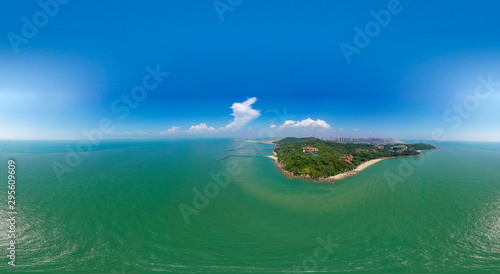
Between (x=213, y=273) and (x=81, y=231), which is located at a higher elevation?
(x=81, y=231)

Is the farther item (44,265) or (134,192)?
(134,192)

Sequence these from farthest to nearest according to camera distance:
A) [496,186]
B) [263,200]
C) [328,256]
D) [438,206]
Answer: [496,186] < [263,200] < [438,206] < [328,256]

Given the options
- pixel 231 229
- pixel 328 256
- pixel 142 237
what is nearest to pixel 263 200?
pixel 231 229

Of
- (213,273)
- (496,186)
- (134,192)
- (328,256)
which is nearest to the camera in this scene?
(213,273)

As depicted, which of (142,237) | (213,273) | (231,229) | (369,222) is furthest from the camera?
(369,222)

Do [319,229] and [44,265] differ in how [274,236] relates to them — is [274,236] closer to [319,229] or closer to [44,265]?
[319,229]

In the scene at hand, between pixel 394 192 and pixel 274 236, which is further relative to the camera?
pixel 394 192

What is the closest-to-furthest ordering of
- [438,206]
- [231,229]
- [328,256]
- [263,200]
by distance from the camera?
[328,256]
[231,229]
[438,206]
[263,200]

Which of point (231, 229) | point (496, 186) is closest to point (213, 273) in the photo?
point (231, 229)

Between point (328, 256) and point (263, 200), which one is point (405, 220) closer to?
point (328, 256)

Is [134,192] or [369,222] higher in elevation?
[134,192]
